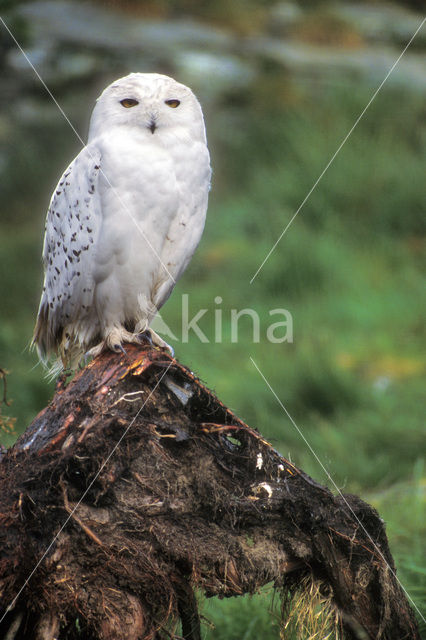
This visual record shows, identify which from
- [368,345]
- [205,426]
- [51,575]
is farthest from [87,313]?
[368,345]

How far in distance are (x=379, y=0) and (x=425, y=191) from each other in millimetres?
3029

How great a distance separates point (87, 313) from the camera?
12.1 feet

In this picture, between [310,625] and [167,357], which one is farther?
[167,357]

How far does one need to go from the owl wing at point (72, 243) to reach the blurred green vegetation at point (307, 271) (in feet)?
4.43

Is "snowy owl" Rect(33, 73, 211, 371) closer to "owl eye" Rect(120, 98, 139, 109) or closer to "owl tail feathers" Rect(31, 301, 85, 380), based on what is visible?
"owl eye" Rect(120, 98, 139, 109)

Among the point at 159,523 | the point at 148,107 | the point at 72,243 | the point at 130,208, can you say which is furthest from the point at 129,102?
the point at 159,523

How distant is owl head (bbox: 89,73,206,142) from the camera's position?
3414mm

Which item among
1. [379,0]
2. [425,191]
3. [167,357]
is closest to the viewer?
[167,357]

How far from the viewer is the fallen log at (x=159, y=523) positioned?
2.29 m

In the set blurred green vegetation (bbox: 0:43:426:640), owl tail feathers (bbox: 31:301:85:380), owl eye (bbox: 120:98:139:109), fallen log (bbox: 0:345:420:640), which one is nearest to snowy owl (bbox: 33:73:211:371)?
owl eye (bbox: 120:98:139:109)

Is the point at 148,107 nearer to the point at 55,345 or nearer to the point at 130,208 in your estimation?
the point at 130,208

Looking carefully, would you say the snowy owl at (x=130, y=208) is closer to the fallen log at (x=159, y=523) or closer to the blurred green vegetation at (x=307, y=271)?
the fallen log at (x=159, y=523)

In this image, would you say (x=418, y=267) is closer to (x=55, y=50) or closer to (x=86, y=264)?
(x=55, y=50)

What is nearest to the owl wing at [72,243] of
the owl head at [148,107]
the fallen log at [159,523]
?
the owl head at [148,107]
